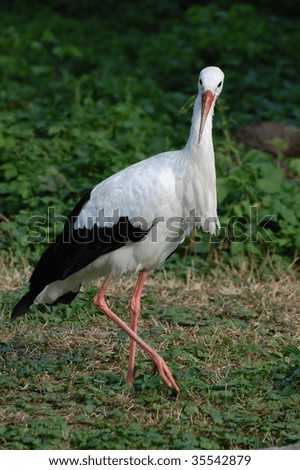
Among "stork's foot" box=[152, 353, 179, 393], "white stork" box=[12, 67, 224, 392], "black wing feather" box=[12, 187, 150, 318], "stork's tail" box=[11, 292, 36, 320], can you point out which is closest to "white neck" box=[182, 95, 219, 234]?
"white stork" box=[12, 67, 224, 392]

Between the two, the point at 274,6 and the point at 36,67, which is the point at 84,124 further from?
the point at 274,6

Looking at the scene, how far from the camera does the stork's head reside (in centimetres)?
528

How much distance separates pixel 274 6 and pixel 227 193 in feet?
27.4

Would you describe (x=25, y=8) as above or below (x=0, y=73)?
above

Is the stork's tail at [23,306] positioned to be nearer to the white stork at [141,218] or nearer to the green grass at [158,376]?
the white stork at [141,218]

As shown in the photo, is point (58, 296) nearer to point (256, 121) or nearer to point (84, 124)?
point (84, 124)

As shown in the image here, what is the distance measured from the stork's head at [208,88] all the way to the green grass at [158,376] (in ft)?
4.69

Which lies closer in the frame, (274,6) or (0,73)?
(0,73)

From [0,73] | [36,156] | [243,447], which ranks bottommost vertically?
[243,447]

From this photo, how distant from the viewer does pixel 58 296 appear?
5.98m

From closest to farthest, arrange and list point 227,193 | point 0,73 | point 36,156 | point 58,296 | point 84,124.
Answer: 1. point 58,296
2. point 227,193
3. point 36,156
4. point 84,124
5. point 0,73

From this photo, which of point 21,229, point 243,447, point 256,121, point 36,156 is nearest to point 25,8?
point 256,121

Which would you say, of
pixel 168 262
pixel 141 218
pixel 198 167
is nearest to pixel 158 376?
pixel 141 218

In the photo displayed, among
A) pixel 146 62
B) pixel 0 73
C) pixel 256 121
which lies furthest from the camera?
pixel 146 62
